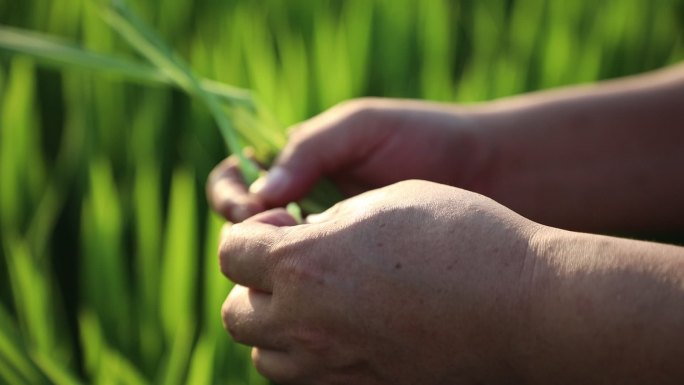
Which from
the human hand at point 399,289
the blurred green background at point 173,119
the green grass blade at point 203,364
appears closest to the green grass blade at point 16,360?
the blurred green background at point 173,119

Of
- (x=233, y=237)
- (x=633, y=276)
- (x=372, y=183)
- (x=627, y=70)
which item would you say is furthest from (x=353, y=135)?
(x=627, y=70)

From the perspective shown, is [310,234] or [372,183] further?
[372,183]

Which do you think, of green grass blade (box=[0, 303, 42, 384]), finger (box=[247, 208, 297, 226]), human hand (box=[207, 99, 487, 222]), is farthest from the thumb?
green grass blade (box=[0, 303, 42, 384])

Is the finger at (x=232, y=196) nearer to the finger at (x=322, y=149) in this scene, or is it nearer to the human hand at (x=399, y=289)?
the finger at (x=322, y=149)

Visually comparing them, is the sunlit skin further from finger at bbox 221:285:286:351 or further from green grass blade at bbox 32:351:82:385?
green grass blade at bbox 32:351:82:385

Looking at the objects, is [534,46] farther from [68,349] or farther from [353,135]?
[68,349]
